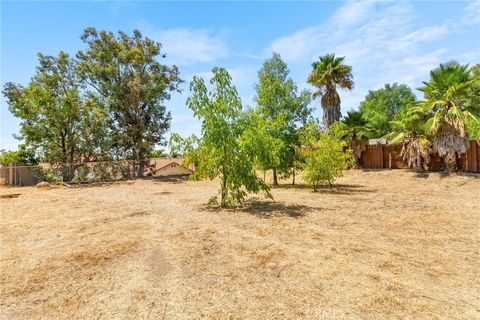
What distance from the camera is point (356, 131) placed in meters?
23.3

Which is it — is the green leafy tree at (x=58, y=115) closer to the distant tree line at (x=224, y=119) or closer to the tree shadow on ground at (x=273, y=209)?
the distant tree line at (x=224, y=119)

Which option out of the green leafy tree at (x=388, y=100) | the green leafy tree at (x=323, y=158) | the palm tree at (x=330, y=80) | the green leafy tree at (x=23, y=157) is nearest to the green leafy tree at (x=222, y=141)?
the green leafy tree at (x=323, y=158)

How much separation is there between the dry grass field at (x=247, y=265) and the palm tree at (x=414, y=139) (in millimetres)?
10245

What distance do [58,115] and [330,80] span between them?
71.3 ft

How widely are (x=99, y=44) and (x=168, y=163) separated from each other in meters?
14.8

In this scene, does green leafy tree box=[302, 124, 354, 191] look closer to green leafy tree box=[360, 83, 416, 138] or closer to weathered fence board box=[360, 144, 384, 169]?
weathered fence board box=[360, 144, 384, 169]

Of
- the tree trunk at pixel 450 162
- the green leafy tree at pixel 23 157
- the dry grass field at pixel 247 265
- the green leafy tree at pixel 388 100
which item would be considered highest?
the green leafy tree at pixel 388 100

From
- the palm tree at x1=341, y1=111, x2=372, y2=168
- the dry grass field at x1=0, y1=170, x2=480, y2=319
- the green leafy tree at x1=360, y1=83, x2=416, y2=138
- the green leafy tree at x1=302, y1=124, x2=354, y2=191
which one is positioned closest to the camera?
the dry grass field at x1=0, y1=170, x2=480, y2=319

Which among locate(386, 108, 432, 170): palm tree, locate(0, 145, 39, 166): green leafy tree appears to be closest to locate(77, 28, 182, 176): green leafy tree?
locate(0, 145, 39, 166): green leafy tree

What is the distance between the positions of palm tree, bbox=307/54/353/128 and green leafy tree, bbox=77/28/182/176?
13531 millimetres

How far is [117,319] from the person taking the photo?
3500mm

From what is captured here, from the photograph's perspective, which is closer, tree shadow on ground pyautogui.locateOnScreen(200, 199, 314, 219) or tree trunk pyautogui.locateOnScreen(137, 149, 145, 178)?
tree shadow on ground pyautogui.locateOnScreen(200, 199, 314, 219)

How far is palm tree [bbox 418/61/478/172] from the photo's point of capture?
1611cm

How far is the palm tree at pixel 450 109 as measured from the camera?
52.9ft
